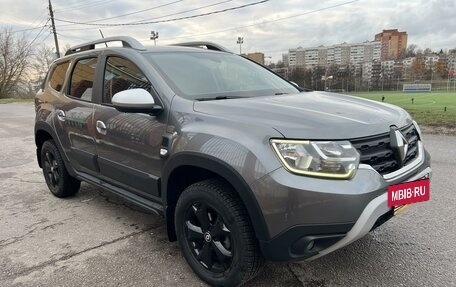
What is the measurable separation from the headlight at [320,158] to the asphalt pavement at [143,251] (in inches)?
39.7

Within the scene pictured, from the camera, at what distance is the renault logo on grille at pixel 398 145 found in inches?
97.9

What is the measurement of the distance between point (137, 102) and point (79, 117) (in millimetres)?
1436

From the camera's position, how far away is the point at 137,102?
112 inches

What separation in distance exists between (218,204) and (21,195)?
3.80 m

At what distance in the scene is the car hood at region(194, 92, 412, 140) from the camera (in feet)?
7.58

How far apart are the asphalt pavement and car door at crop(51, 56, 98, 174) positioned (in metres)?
0.65

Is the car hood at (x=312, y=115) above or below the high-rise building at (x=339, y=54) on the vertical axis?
below

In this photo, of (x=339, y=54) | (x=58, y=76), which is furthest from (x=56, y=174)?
(x=339, y=54)

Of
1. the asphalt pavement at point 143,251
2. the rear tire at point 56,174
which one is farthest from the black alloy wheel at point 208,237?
the rear tire at point 56,174

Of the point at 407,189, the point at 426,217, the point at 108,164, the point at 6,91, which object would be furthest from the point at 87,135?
the point at 6,91

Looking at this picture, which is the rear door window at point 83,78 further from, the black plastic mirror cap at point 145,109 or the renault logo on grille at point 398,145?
the renault logo on grille at point 398,145

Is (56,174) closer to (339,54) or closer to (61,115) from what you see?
(61,115)

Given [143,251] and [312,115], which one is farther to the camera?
[143,251]

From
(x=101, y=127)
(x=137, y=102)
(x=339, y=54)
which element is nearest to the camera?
(x=137, y=102)
